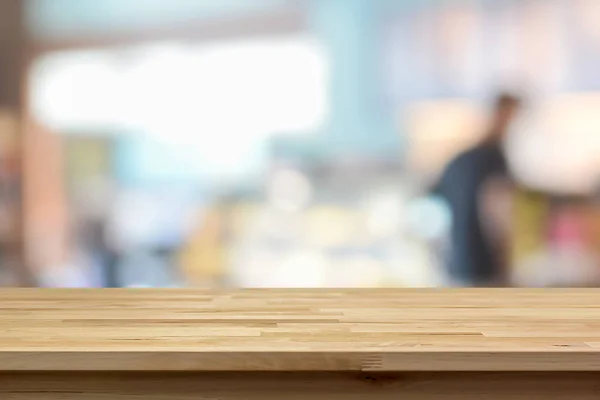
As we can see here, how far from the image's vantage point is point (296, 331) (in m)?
0.46

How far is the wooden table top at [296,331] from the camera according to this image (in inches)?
16.2

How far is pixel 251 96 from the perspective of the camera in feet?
7.55

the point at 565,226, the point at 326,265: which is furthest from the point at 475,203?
the point at 326,265

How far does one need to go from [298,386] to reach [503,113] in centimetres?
194

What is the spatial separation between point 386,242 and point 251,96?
23.3 inches

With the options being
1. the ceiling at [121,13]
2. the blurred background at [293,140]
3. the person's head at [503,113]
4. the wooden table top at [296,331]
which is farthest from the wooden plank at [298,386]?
the ceiling at [121,13]

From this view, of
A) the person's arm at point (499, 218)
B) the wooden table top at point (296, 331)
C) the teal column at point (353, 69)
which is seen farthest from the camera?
the teal column at point (353, 69)

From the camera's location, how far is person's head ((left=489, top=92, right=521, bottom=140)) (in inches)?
87.4

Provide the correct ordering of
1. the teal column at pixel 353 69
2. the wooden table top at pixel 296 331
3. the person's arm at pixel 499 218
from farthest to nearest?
the teal column at pixel 353 69 < the person's arm at pixel 499 218 < the wooden table top at pixel 296 331

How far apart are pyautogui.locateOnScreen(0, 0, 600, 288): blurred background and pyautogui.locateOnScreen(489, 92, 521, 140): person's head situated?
0.10 ft

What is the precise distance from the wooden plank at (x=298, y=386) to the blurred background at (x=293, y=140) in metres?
1.69

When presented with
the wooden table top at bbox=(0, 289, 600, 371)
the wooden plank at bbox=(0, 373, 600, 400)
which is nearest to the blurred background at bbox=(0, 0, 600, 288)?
the wooden table top at bbox=(0, 289, 600, 371)

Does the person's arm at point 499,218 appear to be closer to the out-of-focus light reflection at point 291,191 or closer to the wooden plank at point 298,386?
the out-of-focus light reflection at point 291,191

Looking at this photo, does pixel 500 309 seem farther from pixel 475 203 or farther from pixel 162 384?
pixel 475 203
